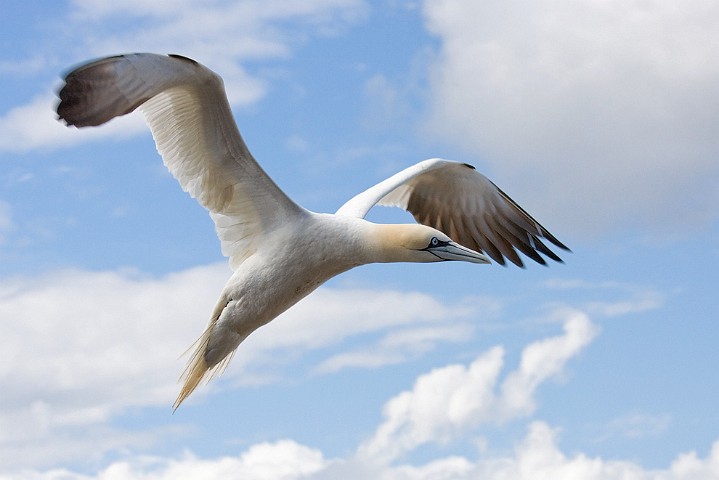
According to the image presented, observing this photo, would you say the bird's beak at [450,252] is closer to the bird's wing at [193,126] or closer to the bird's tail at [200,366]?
the bird's wing at [193,126]

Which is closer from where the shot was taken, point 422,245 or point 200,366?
point 422,245

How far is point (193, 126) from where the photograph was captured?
9156 mm

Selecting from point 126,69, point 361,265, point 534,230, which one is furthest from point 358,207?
point 126,69

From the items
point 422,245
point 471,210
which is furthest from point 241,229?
point 471,210

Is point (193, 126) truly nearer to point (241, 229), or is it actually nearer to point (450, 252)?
point (241, 229)

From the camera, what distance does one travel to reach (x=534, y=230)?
464 inches

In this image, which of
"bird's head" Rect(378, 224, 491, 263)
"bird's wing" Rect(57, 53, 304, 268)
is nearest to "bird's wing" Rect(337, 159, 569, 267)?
"bird's wing" Rect(57, 53, 304, 268)

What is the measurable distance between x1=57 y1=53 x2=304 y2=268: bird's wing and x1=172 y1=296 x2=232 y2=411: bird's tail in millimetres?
521

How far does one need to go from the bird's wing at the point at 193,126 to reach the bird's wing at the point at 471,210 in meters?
2.35

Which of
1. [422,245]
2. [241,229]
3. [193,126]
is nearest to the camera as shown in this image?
[422,245]

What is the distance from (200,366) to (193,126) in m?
2.21

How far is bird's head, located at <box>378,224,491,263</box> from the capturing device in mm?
8992

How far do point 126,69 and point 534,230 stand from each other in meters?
5.24

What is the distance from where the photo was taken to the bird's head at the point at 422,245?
29.5 ft
